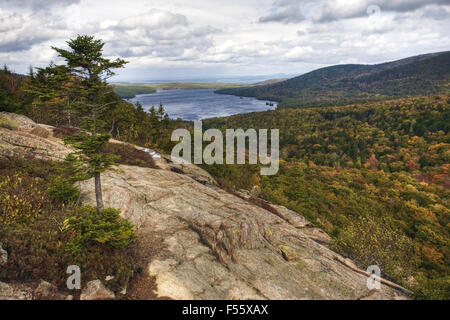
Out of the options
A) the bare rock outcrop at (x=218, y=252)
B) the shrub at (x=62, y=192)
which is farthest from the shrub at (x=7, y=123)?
the shrub at (x=62, y=192)

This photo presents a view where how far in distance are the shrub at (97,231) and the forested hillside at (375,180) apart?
1762 centimetres

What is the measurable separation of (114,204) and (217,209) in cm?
697

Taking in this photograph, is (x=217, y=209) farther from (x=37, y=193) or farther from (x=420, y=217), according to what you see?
(x=420, y=217)

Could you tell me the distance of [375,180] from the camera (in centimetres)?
10650

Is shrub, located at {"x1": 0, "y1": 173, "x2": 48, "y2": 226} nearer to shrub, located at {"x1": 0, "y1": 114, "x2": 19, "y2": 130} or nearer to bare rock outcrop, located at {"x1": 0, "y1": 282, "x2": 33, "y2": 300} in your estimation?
bare rock outcrop, located at {"x1": 0, "y1": 282, "x2": 33, "y2": 300}

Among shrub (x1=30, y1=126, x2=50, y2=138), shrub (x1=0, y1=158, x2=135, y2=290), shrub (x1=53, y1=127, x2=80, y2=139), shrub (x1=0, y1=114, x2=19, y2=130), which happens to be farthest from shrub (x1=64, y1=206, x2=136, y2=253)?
shrub (x1=0, y1=114, x2=19, y2=130)

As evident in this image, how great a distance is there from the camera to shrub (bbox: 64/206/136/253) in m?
9.42

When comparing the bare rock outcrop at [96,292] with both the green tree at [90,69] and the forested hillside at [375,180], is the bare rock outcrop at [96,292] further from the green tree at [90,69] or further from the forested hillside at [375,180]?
the forested hillside at [375,180]

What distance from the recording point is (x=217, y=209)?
57.1 feet

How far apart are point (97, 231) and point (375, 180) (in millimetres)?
121784

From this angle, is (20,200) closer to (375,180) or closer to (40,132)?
(40,132)

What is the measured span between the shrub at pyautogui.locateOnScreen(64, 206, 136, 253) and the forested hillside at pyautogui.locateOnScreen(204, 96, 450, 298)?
1762cm

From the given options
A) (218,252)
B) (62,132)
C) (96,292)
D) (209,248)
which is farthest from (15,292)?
(62,132)
